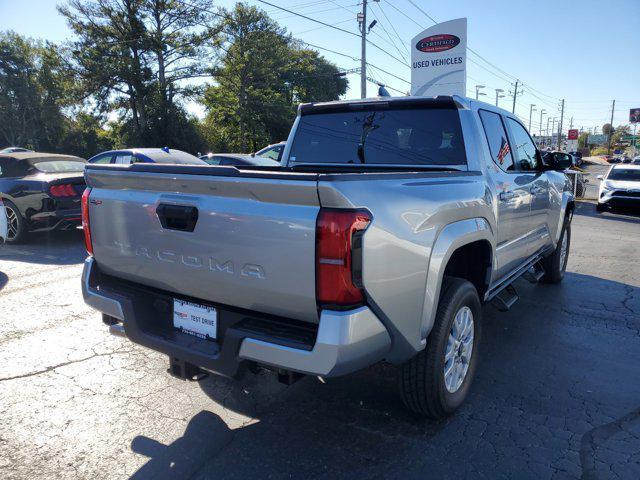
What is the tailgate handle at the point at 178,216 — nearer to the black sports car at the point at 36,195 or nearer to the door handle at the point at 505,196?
the door handle at the point at 505,196

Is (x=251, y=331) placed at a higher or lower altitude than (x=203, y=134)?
lower

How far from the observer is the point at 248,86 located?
135 ft

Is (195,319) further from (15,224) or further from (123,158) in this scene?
(123,158)

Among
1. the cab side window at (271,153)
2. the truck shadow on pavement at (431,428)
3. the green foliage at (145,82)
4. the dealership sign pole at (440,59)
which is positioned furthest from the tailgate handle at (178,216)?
the green foliage at (145,82)

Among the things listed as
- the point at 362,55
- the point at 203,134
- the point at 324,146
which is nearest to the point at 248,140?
the point at 203,134

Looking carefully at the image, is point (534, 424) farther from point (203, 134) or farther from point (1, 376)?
point (203, 134)

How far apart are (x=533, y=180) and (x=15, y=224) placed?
8135 mm

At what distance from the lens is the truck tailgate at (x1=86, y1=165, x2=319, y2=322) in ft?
6.86

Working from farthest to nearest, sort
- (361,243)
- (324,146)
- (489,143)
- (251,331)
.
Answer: (324,146) → (489,143) → (251,331) → (361,243)

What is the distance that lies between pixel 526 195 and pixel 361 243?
280 cm

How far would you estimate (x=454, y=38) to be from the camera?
628 inches

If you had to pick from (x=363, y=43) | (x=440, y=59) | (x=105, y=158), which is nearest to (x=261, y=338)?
(x=105, y=158)

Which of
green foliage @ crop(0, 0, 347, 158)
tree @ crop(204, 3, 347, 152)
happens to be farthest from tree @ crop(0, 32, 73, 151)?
tree @ crop(204, 3, 347, 152)

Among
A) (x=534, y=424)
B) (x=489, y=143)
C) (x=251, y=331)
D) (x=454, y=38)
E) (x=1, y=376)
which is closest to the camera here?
(x=251, y=331)
